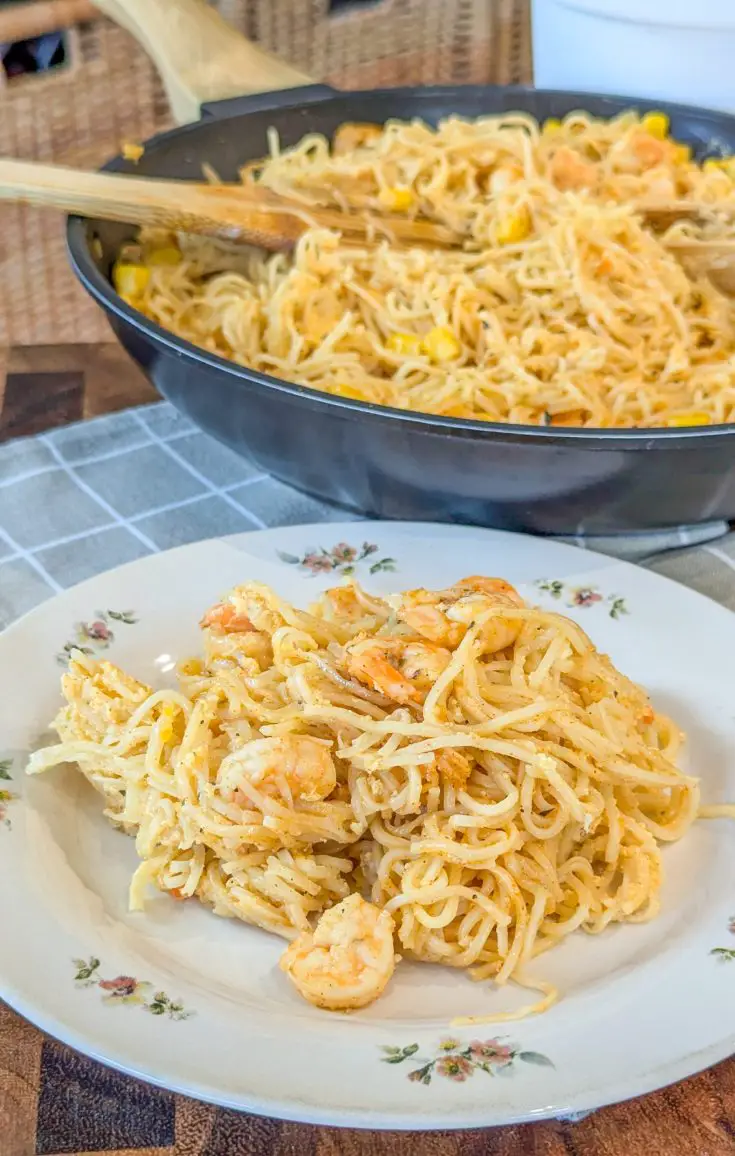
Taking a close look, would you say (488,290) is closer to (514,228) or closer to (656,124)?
(514,228)

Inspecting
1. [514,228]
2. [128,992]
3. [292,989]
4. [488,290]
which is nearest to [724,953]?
[292,989]

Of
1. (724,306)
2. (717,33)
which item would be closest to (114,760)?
(724,306)

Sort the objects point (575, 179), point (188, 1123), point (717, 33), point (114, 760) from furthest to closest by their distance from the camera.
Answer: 1. point (717, 33)
2. point (575, 179)
3. point (114, 760)
4. point (188, 1123)

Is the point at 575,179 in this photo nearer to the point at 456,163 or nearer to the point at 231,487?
the point at 456,163

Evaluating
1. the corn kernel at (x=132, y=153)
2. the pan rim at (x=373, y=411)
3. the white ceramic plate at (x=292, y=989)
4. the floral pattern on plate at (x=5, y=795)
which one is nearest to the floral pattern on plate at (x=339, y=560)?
the white ceramic plate at (x=292, y=989)

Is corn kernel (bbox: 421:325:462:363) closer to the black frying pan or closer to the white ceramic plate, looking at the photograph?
the black frying pan

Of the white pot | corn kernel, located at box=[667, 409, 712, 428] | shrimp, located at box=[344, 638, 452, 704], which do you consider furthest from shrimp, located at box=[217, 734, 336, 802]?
the white pot

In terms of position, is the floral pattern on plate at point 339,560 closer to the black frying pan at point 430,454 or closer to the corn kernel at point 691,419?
the black frying pan at point 430,454
